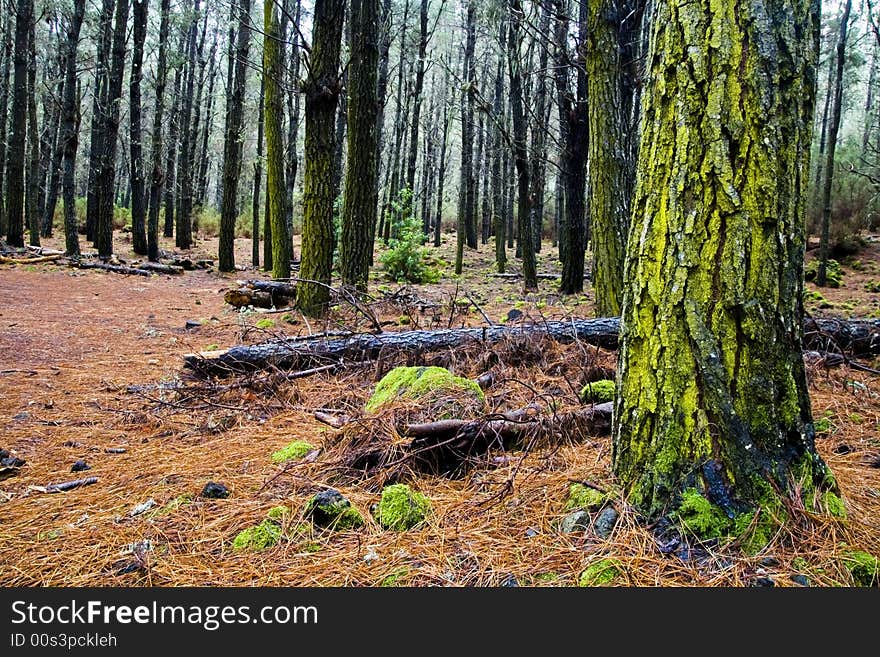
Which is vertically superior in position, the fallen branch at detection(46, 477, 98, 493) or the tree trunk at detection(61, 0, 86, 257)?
the tree trunk at detection(61, 0, 86, 257)

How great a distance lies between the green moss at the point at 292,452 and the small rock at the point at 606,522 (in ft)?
5.28

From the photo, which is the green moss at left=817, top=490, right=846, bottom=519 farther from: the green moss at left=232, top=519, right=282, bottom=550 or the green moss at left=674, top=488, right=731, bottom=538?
the green moss at left=232, top=519, right=282, bottom=550

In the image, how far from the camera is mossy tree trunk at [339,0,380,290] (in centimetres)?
816

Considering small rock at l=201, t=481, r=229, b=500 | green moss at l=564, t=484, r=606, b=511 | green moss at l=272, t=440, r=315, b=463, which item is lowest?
small rock at l=201, t=481, r=229, b=500

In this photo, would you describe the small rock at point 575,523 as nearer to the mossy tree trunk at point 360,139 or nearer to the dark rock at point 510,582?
the dark rock at point 510,582

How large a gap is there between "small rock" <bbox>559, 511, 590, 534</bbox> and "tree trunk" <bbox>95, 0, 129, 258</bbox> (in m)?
15.4

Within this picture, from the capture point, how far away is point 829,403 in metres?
3.69

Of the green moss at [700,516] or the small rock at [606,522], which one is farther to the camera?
the small rock at [606,522]

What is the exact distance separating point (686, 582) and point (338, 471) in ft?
5.29

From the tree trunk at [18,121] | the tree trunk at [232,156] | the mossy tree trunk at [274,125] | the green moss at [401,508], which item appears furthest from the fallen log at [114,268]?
the green moss at [401,508]

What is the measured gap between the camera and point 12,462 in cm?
307

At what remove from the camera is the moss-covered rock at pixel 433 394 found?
3.05m

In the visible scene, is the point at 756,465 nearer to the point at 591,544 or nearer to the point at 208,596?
the point at 591,544

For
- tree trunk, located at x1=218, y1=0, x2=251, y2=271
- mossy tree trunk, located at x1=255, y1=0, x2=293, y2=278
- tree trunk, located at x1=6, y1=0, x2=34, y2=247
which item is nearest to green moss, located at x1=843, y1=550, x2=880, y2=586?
mossy tree trunk, located at x1=255, y1=0, x2=293, y2=278
